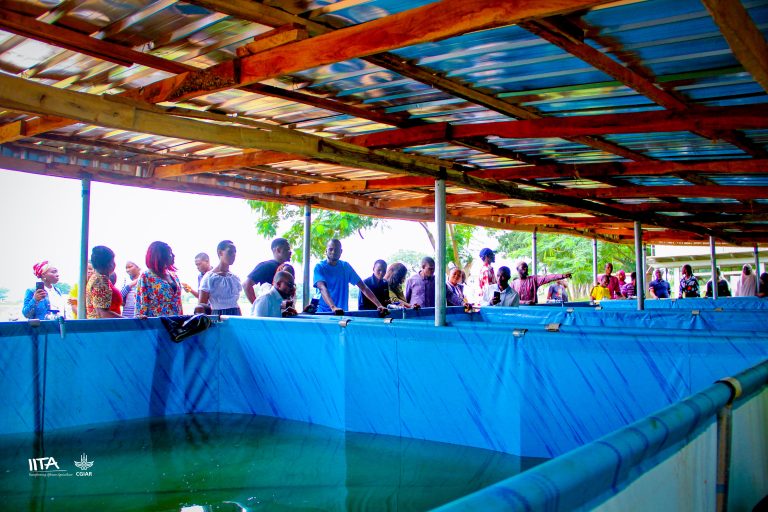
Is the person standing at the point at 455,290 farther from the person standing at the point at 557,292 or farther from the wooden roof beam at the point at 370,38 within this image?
the wooden roof beam at the point at 370,38

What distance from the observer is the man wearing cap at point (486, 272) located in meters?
10.2

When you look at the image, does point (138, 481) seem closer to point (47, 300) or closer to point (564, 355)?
point (564, 355)

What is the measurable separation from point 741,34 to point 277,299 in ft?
16.8

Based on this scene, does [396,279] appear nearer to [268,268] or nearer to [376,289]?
[376,289]

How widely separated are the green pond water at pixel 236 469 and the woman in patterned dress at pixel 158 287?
1.22m

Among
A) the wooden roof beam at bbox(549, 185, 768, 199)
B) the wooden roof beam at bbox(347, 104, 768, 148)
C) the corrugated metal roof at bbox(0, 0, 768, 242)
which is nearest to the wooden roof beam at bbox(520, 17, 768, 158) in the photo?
the corrugated metal roof at bbox(0, 0, 768, 242)

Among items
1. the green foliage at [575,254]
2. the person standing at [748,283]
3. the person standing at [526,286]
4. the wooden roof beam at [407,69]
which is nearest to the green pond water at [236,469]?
the wooden roof beam at [407,69]

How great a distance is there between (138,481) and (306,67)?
9.85ft

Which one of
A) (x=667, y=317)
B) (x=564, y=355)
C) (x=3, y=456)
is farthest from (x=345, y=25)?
(x=667, y=317)

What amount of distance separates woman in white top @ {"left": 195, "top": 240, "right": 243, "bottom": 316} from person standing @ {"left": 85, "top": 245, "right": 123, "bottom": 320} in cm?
123

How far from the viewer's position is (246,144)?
469cm

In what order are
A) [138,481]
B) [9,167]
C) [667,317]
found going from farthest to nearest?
[667,317], [9,167], [138,481]

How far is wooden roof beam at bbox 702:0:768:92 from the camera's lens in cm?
263

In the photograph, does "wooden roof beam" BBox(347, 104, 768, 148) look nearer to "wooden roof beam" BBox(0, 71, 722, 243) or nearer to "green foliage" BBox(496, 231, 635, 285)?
"wooden roof beam" BBox(0, 71, 722, 243)
